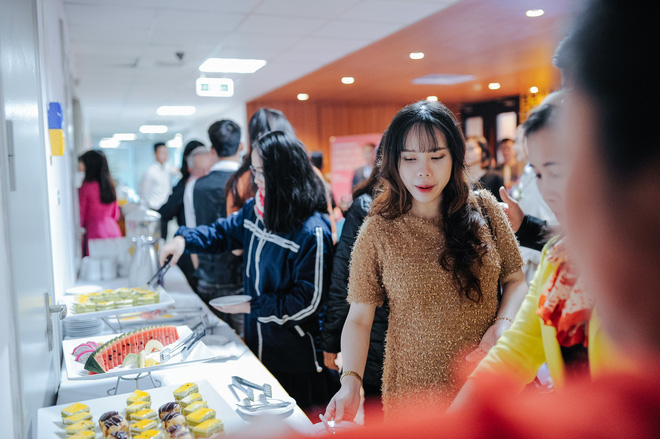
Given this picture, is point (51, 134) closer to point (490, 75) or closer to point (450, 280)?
point (450, 280)

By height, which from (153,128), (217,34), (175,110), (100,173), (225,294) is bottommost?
(225,294)

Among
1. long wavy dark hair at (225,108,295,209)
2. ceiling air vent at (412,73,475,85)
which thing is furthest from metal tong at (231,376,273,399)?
ceiling air vent at (412,73,475,85)

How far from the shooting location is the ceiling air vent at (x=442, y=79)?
623 cm

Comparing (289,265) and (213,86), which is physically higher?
(213,86)

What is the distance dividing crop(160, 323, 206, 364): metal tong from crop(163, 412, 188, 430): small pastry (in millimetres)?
370

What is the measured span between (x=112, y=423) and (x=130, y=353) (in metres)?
0.43

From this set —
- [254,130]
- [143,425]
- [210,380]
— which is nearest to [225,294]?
[254,130]

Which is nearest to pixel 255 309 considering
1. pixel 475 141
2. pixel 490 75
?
pixel 475 141

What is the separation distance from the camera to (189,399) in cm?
106

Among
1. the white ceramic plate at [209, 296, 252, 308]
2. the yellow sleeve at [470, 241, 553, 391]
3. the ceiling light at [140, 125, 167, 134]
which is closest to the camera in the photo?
the yellow sleeve at [470, 241, 553, 391]

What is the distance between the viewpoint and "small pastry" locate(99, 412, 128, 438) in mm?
953

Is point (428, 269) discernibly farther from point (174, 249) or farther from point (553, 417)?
point (174, 249)

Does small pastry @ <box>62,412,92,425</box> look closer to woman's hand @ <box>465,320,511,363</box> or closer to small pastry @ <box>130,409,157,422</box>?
A: small pastry @ <box>130,409,157,422</box>

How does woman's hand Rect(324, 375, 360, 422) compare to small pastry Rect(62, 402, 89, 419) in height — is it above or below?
below
